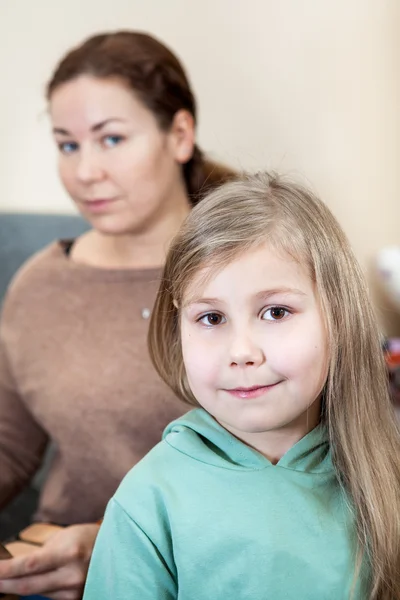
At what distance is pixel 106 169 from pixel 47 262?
186 mm

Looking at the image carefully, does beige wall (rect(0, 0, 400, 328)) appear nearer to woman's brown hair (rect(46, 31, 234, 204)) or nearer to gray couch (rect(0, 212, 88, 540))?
gray couch (rect(0, 212, 88, 540))

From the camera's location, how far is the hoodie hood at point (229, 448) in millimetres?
652

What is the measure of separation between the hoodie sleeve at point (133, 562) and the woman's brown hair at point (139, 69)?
Answer: 1.29 feet

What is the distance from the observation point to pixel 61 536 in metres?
0.81

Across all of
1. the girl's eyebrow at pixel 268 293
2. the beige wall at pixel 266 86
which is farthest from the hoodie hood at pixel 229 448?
the beige wall at pixel 266 86

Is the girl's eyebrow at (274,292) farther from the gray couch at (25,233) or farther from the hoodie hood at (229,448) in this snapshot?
the gray couch at (25,233)

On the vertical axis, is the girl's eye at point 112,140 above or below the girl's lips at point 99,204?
above

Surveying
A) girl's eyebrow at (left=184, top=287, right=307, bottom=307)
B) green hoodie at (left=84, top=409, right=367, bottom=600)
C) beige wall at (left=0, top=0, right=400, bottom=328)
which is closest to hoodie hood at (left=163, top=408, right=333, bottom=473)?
green hoodie at (left=84, top=409, right=367, bottom=600)

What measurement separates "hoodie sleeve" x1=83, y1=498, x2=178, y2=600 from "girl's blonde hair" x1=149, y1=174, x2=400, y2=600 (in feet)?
0.51

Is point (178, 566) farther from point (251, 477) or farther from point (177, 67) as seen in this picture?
point (177, 67)

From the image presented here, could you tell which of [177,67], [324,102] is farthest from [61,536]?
[324,102]

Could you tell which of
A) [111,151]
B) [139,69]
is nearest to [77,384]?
[111,151]

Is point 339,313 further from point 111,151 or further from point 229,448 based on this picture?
point 111,151

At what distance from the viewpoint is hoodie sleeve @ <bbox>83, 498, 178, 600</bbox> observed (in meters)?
0.62
